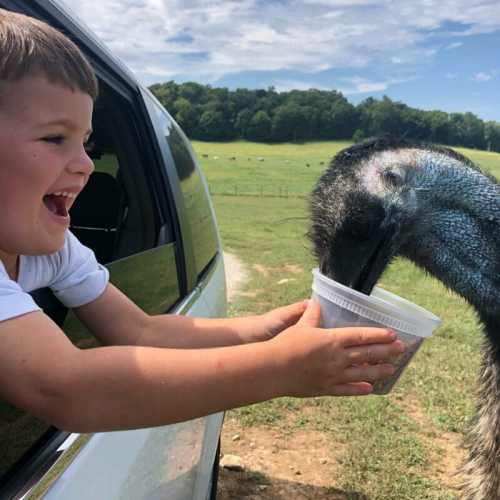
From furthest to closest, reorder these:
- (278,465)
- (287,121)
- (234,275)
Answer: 1. (287,121)
2. (234,275)
3. (278,465)

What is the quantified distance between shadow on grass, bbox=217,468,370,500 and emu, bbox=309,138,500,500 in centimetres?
106

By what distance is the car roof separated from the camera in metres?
1.62

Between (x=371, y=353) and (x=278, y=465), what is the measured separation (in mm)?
2786

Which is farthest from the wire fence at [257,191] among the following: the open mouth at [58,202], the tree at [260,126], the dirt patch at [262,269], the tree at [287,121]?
the open mouth at [58,202]

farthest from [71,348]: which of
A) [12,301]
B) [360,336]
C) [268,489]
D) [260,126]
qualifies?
[260,126]

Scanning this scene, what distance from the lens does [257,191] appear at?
28.3m

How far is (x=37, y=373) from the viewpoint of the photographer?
1.08 m

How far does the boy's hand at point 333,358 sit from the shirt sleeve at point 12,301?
1.56 ft

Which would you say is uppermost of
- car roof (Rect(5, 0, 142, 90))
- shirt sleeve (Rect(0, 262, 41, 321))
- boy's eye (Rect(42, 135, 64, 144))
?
car roof (Rect(5, 0, 142, 90))

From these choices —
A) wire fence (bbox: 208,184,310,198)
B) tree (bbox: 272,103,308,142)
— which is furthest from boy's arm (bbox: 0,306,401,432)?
wire fence (bbox: 208,184,310,198)

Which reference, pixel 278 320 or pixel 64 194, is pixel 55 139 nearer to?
pixel 64 194

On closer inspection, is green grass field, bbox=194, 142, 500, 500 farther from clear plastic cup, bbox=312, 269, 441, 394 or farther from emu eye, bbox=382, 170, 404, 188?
clear plastic cup, bbox=312, 269, 441, 394

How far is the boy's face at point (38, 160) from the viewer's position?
3.70ft

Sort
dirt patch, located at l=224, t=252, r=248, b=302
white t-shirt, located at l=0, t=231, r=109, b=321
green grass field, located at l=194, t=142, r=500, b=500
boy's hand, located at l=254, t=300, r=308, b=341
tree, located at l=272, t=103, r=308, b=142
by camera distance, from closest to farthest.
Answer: white t-shirt, located at l=0, t=231, r=109, b=321
boy's hand, located at l=254, t=300, r=308, b=341
green grass field, located at l=194, t=142, r=500, b=500
dirt patch, located at l=224, t=252, r=248, b=302
tree, located at l=272, t=103, r=308, b=142
